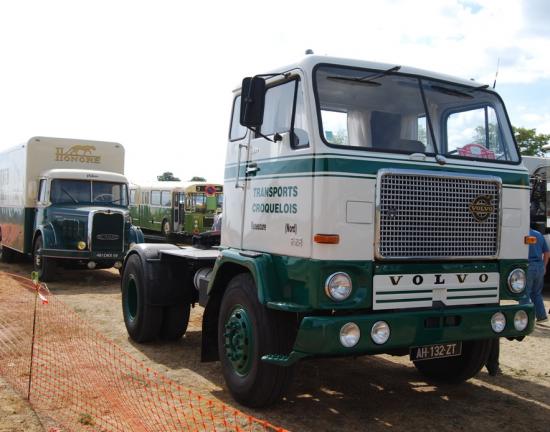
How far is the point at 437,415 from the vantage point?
539cm

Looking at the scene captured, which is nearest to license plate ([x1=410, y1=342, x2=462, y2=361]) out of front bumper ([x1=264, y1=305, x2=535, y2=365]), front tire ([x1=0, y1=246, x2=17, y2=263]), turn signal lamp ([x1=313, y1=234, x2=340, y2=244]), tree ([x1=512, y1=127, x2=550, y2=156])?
front bumper ([x1=264, y1=305, x2=535, y2=365])

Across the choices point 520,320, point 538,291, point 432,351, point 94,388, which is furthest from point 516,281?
point 538,291

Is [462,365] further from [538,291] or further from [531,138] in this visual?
[531,138]

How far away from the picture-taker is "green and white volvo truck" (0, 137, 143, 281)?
13.5m

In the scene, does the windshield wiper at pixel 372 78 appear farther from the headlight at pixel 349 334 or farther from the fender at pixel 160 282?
the fender at pixel 160 282

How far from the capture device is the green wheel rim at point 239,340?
527 centimetres

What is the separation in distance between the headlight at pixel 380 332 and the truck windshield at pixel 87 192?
11059mm

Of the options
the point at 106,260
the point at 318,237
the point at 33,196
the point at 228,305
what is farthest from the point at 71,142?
the point at 318,237

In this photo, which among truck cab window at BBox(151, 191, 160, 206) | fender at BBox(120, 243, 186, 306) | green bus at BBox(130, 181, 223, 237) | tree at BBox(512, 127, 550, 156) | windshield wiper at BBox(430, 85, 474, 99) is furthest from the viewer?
tree at BBox(512, 127, 550, 156)

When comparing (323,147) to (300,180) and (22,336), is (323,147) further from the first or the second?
(22,336)

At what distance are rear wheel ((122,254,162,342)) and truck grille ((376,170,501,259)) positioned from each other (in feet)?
12.4

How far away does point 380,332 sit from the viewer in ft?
15.3

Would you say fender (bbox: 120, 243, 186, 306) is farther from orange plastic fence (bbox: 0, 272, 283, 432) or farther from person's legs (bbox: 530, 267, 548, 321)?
person's legs (bbox: 530, 267, 548, 321)

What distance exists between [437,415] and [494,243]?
162 cm
